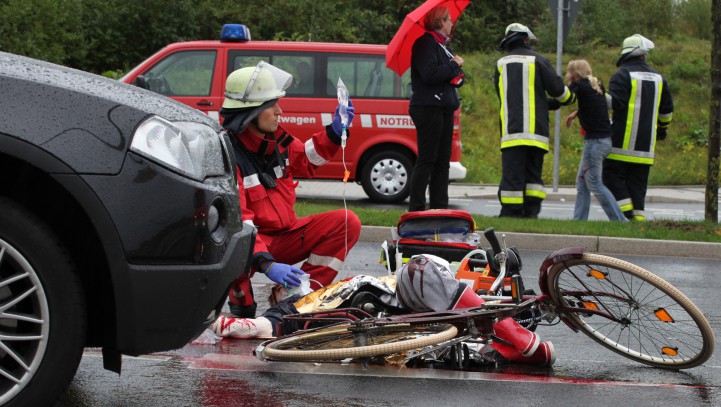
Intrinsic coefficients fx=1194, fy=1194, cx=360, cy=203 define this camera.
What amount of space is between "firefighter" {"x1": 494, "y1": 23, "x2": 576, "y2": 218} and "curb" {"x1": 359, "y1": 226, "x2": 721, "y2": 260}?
1351mm

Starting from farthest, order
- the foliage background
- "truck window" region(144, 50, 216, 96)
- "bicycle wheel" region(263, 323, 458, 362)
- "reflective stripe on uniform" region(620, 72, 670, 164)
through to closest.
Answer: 1. the foliage background
2. "truck window" region(144, 50, 216, 96)
3. "reflective stripe on uniform" region(620, 72, 670, 164)
4. "bicycle wheel" region(263, 323, 458, 362)

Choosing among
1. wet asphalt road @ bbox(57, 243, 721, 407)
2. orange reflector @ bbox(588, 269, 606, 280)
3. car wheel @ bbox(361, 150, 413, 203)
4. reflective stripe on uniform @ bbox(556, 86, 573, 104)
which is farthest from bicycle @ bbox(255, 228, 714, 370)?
car wheel @ bbox(361, 150, 413, 203)

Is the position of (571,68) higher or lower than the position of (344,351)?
higher

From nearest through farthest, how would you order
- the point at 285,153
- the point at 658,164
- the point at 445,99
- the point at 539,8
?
the point at 285,153
the point at 445,99
the point at 658,164
the point at 539,8

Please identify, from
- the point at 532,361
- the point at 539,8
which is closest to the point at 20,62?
the point at 532,361

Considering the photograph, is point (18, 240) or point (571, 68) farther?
point (571, 68)

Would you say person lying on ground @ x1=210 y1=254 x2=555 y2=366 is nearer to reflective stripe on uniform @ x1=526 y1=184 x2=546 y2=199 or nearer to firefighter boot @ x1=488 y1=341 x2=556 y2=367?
firefighter boot @ x1=488 y1=341 x2=556 y2=367

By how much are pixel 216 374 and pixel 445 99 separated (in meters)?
5.97

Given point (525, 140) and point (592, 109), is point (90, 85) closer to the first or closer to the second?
point (525, 140)

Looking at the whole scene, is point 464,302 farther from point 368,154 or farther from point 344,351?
point 368,154

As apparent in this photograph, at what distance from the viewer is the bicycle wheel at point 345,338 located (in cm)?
493

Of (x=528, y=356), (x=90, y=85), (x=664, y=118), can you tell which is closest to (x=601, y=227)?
(x=664, y=118)

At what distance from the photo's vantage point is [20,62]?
408cm

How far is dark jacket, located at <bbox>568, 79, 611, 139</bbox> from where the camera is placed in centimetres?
1200
